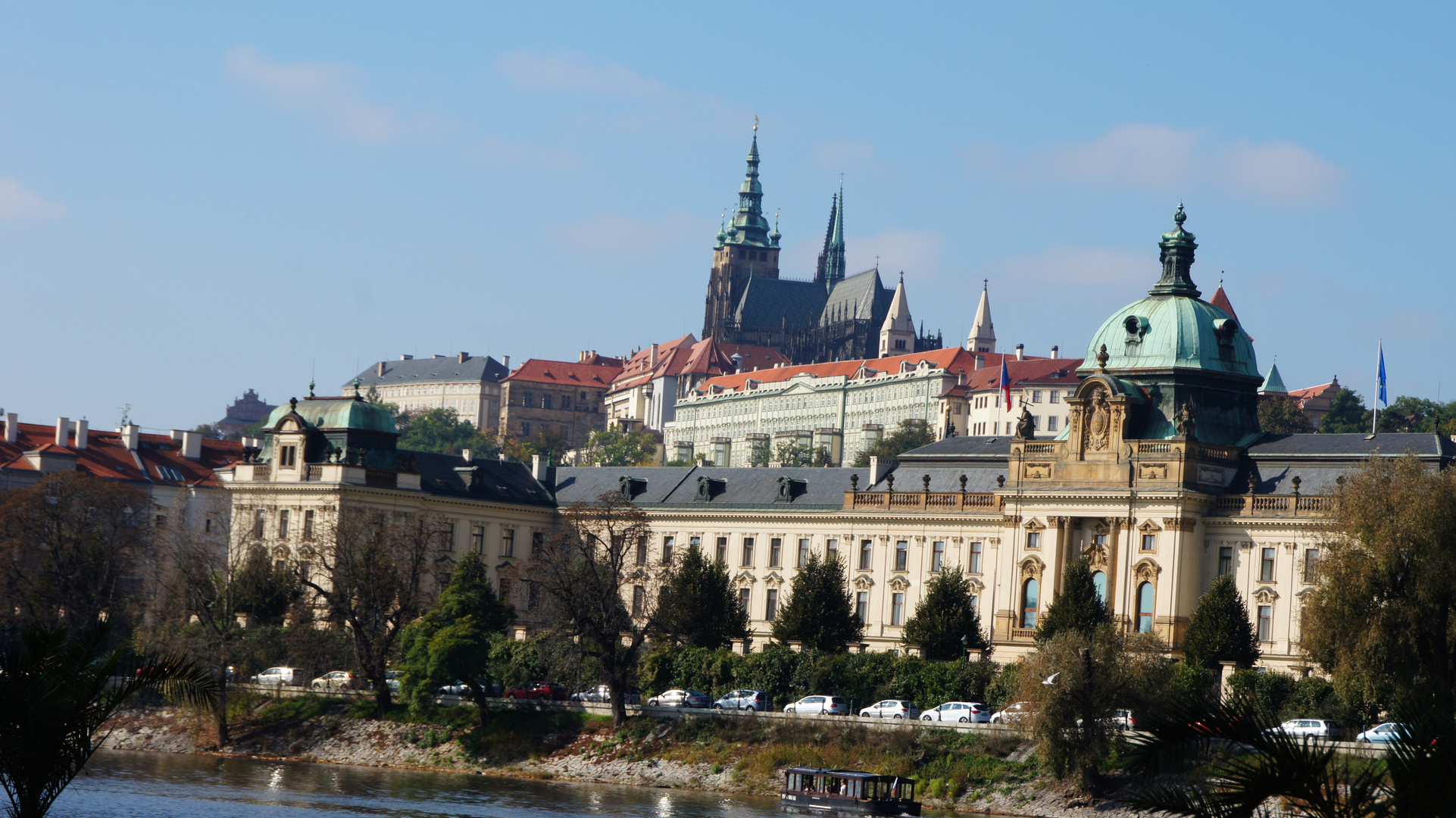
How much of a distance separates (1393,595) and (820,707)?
2597 cm

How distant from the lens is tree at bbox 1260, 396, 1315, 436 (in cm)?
17325

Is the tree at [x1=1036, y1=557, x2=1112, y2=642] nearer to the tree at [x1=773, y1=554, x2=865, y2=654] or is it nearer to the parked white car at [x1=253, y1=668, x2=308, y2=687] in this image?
the tree at [x1=773, y1=554, x2=865, y2=654]

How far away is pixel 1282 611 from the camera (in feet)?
324

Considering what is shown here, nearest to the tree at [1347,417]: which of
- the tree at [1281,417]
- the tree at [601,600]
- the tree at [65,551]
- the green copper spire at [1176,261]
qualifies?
the tree at [1281,417]

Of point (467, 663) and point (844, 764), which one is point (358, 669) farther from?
point (844, 764)

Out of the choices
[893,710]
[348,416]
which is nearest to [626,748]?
[893,710]

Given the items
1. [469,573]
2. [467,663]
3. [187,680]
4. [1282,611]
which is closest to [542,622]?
[469,573]

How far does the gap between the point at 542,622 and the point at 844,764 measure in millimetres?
30052

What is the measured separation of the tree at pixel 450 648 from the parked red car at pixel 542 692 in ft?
4.40

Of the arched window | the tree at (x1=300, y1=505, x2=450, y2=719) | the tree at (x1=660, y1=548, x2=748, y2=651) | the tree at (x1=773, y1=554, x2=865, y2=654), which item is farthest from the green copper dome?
the arched window

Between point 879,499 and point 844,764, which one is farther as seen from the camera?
point 879,499

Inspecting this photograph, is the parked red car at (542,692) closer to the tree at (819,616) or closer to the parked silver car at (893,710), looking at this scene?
the tree at (819,616)

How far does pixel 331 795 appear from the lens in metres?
80.6

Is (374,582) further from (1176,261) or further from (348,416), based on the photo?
(1176,261)
